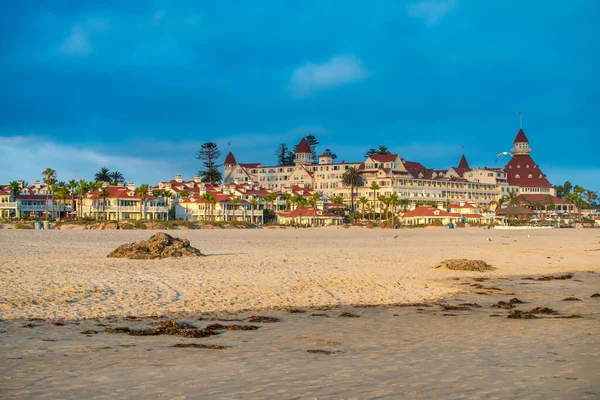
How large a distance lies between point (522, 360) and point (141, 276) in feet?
44.5

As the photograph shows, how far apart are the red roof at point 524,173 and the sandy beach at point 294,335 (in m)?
169

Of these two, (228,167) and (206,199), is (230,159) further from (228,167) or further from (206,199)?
(206,199)

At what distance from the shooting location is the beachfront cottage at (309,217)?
130 meters

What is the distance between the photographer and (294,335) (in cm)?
1256

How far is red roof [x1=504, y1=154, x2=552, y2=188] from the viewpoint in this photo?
186250 mm

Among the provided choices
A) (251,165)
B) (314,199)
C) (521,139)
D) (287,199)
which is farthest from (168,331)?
(521,139)

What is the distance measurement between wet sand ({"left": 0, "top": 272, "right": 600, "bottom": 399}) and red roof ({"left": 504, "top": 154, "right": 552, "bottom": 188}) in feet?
587

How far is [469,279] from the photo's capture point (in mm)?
23281

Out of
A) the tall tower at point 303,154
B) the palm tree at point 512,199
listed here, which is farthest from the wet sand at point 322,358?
the tall tower at point 303,154

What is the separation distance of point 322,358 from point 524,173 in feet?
621

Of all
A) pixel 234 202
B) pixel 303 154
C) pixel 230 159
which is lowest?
pixel 234 202

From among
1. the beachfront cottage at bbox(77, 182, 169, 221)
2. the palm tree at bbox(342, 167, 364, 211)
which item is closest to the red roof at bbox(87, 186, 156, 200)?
the beachfront cottage at bbox(77, 182, 169, 221)

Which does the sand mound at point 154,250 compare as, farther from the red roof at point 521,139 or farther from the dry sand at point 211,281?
the red roof at point 521,139

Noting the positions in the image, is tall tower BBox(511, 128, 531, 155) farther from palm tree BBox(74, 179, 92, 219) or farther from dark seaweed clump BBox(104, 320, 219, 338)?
dark seaweed clump BBox(104, 320, 219, 338)
